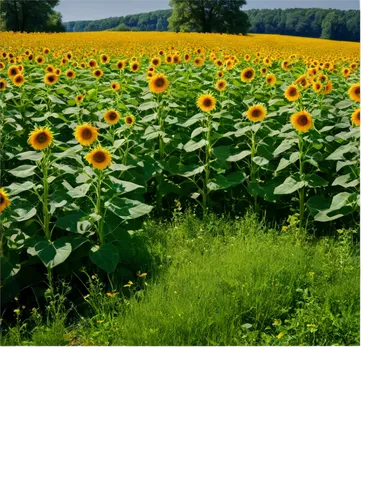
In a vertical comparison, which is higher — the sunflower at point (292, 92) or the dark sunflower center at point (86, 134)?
the sunflower at point (292, 92)

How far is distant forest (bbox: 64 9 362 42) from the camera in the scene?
6.66 ft

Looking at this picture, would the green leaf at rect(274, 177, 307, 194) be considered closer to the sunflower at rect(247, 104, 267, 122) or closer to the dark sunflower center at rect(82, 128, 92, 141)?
the sunflower at rect(247, 104, 267, 122)

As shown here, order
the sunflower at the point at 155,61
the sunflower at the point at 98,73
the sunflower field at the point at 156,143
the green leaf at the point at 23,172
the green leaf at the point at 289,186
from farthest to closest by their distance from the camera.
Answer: the sunflower at the point at 98,73 → the sunflower at the point at 155,61 → the green leaf at the point at 289,186 → the green leaf at the point at 23,172 → the sunflower field at the point at 156,143

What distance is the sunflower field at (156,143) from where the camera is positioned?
2650 mm

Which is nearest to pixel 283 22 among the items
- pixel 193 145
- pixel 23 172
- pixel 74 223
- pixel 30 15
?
pixel 30 15

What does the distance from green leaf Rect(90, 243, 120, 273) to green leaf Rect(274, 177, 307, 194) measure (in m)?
1.05

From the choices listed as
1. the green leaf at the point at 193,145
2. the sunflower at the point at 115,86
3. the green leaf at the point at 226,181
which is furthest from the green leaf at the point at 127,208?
the sunflower at the point at 115,86

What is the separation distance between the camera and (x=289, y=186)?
3.36 meters

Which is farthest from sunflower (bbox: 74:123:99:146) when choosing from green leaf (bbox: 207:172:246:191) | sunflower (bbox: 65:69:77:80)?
sunflower (bbox: 65:69:77:80)

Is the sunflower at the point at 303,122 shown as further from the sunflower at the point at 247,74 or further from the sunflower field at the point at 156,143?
the sunflower at the point at 247,74

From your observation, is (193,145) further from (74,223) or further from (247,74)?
(74,223)

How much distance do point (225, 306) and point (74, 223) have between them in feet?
3.10
